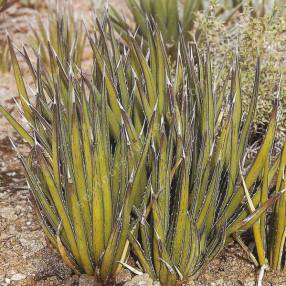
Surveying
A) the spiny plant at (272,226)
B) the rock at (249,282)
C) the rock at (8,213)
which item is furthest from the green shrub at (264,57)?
the rock at (8,213)

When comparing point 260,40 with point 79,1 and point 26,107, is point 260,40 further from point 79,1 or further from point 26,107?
point 79,1

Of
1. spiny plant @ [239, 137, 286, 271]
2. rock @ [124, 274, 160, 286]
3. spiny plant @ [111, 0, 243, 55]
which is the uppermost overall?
spiny plant @ [111, 0, 243, 55]

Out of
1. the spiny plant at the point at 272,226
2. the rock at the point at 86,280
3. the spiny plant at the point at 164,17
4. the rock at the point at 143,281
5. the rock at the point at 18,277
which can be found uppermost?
the spiny plant at the point at 164,17

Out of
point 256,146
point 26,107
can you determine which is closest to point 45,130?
point 26,107

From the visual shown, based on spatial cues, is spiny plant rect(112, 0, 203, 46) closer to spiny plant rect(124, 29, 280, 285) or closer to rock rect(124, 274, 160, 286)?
spiny plant rect(124, 29, 280, 285)

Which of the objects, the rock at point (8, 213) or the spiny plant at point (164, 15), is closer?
the rock at point (8, 213)

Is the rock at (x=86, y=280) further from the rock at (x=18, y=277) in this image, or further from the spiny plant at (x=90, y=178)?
the rock at (x=18, y=277)

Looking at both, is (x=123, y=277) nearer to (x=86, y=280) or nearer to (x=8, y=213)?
(x=86, y=280)

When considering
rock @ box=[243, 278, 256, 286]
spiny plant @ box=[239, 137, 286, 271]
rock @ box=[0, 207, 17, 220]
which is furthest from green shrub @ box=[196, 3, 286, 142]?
rock @ box=[0, 207, 17, 220]
